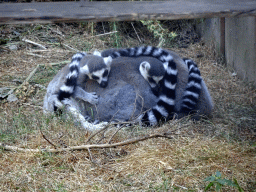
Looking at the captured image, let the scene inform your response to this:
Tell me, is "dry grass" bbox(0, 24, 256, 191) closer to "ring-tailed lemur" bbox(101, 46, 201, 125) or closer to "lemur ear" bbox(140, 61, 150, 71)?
"ring-tailed lemur" bbox(101, 46, 201, 125)

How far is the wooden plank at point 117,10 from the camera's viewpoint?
3.02 m

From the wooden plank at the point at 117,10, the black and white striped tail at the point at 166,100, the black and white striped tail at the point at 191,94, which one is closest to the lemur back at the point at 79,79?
the black and white striped tail at the point at 166,100

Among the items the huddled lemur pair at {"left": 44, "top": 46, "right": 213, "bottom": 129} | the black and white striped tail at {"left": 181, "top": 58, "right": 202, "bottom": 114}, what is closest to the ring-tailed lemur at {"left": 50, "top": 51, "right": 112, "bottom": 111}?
the huddled lemur pair at {"left": 44, "top": 46, "right": 213, "bottom": 129}

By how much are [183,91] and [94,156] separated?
1766mm

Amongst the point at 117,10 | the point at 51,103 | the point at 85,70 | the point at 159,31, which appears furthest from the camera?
the point at 159,31

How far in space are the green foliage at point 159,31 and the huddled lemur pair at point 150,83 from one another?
2.49m

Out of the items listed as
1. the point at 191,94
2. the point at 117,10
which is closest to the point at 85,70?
the point at 191,94

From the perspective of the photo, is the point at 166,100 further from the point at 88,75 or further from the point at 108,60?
the point at 88,75

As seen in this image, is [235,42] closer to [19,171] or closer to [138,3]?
[138,3]

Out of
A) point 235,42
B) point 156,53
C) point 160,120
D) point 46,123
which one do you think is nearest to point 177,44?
point 235,42

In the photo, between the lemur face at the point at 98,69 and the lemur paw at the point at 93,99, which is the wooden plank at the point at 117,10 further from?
the lemur paw at the point at 93,99

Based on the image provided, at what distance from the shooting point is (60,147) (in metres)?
3.32

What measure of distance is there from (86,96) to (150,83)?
0.91 metres

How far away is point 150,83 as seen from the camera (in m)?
4.57
